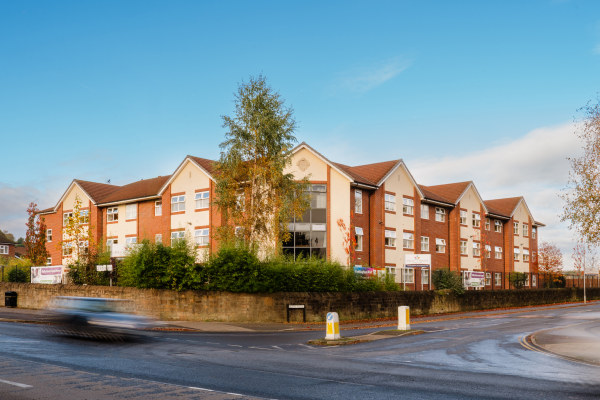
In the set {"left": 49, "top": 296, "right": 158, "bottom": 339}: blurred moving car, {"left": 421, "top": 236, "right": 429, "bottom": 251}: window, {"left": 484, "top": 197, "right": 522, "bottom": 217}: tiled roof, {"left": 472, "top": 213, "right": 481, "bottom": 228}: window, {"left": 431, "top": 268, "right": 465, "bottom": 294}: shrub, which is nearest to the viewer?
{"left": 49, "top": 296, "right": 158, "bottom": 339}: blurred moving car

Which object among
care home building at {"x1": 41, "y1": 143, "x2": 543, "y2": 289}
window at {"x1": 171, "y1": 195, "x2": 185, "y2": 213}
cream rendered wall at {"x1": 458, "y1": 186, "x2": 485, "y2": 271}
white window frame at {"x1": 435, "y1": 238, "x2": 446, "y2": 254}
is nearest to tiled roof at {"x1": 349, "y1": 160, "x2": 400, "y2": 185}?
care home building at {"x1": 41, "y1": 143, "x2": 543, "y2": 289}

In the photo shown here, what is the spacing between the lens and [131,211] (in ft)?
178

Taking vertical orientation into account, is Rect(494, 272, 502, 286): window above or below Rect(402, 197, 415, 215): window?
below

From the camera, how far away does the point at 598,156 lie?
28109 mm

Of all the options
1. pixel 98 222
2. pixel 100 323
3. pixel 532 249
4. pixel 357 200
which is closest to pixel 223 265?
pixel 100 323

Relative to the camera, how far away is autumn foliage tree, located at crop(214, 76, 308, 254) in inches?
1359

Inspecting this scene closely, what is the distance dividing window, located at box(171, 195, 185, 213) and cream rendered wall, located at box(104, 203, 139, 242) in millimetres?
5826

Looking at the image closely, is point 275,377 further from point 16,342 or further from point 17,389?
point 16,342

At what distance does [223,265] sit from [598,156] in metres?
18.9

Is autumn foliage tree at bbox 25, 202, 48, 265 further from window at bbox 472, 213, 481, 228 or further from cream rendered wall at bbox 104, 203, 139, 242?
window at bbox 472, 213, 481, 228

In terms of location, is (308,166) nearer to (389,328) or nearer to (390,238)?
(390,238)

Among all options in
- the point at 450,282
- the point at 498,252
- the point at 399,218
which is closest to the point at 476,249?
the point at 498,252

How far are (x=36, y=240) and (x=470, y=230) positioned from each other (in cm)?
4340

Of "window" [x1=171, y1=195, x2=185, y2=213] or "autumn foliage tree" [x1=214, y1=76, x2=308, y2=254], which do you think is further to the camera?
"window" [x1=171, y1=195, x2=185, y2=213]
